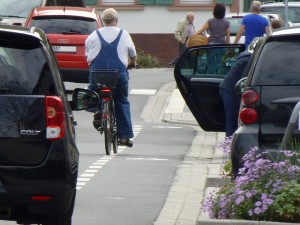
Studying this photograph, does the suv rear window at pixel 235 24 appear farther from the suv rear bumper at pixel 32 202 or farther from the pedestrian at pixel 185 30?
the suv rear bumper at pixel 32 202

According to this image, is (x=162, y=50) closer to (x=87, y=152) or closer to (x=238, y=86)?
(x=87, y=152)

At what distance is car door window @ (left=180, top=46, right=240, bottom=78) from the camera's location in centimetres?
1443

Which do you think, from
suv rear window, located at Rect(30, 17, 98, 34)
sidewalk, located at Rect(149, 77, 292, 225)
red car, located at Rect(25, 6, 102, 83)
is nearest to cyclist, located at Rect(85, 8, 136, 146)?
sidewalk, located at Rect(149, 77, 292, 225)

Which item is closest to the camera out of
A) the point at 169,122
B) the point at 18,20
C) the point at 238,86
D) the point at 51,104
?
the point at 51,104

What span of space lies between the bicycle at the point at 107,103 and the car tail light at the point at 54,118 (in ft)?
22.4

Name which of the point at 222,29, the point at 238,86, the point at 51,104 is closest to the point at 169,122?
the point at 222,29

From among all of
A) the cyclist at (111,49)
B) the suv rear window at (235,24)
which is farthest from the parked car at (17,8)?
the cyclist at (111,49)

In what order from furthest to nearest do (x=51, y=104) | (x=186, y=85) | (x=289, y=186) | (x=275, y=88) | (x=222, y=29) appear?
(x=222, y=29) → (x=186, y=85) → (x=275, y=88) → (x=289, y=186) → (x=51, y=104)

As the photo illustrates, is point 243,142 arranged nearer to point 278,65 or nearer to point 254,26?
point 278,65

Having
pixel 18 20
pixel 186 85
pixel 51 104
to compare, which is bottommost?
pixel 18 20

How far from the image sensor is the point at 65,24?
2492 centimetres

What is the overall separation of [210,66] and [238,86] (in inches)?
108

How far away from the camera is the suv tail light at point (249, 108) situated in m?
9.97

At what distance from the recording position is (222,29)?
2578 cm
